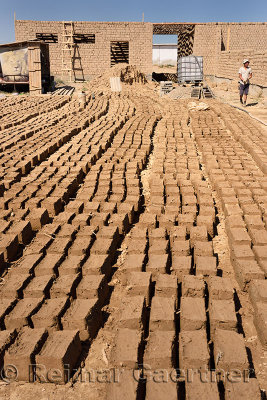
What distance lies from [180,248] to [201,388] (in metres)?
1.34

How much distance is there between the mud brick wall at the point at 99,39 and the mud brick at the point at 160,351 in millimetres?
19398

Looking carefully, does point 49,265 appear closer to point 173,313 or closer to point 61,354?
point 61,354

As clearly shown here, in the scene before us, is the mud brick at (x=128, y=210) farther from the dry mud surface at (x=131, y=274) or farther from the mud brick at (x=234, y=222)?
the mud brick at (x=234, y=222)

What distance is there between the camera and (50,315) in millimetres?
2180

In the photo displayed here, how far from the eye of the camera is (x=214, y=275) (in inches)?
104

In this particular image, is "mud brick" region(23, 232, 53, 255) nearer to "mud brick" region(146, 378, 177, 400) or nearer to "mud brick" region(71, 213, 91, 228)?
"mud brick" region(71, 213, 91, 228)

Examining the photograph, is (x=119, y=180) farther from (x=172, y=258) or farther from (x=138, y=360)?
(x=138, y=360)

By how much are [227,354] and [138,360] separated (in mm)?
493

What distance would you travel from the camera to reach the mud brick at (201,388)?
5.42ft

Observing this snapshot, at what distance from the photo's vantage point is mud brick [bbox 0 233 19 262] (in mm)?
2926

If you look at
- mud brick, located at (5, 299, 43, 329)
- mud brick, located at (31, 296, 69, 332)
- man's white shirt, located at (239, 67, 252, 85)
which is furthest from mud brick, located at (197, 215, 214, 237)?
man's white shirt, located at (239, 67, 252, 85)

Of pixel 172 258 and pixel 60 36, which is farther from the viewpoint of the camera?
pixel 60 36

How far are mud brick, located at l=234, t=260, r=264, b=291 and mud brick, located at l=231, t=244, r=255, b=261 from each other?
7cm

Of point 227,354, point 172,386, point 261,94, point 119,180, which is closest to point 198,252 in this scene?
point 227,354
